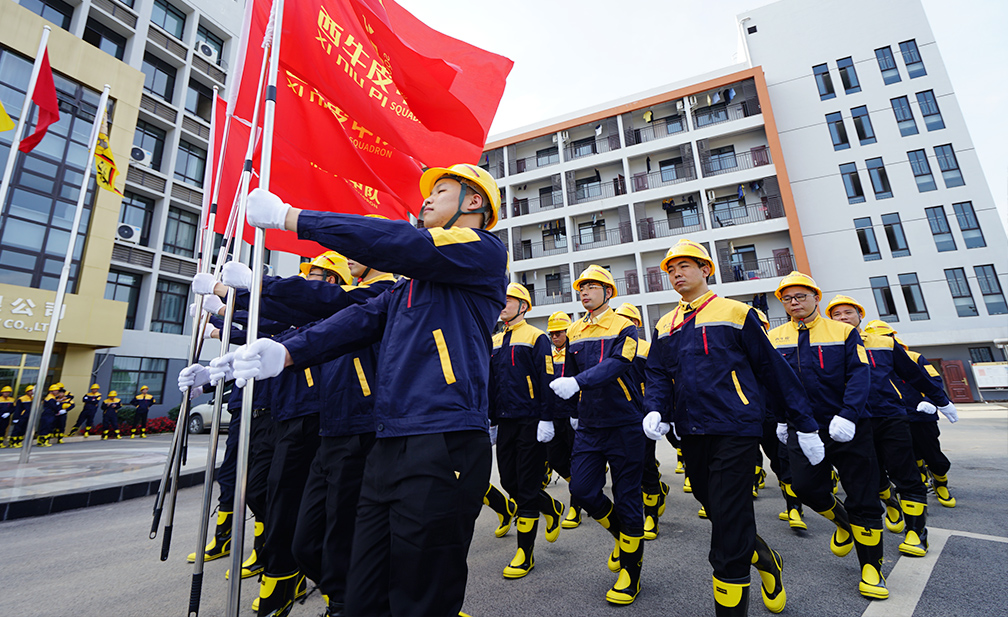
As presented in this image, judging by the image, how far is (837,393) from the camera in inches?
168

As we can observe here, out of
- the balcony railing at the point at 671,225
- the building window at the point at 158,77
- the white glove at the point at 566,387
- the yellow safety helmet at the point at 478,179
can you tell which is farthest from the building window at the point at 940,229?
the building window at the point at 158,77

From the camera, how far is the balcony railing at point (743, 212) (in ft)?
83.0

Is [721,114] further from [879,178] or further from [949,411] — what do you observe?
[949,411]

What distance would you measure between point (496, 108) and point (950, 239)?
95.5 feet

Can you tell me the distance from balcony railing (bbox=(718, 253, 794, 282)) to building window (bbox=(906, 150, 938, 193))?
7549 millimetres

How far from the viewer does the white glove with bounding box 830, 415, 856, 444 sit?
3.78 m

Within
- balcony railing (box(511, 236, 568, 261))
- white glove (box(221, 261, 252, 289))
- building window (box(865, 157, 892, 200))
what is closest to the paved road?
white glove (box(221, 261, 252, 289))

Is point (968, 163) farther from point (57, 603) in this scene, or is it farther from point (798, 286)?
point (57, 603)

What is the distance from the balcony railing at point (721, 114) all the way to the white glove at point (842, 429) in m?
27.6

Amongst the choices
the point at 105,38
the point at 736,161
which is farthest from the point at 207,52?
the point at 736,161

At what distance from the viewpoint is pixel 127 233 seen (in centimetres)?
1978

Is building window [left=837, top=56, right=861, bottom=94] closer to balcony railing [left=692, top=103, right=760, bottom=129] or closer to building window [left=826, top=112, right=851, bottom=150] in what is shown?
building window [left=826, top=112, right=851, bottom=150]

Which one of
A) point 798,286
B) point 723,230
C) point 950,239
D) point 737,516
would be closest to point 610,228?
point 723,230

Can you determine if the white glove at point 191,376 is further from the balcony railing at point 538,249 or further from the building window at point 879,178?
the building window at point 879,178
